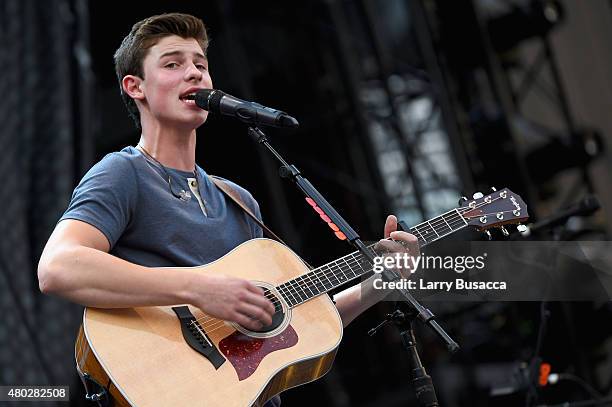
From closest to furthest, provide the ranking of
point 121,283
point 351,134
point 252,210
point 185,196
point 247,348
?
point 121,283 < point 247,348 < point 185,196 < point 252,210 < point 351,134

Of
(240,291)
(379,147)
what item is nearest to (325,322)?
(240,291)

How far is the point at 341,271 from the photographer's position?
2.49 metres

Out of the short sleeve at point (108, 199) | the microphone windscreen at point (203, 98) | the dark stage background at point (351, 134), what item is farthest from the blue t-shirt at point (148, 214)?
the dark stage background at point (351, 134)

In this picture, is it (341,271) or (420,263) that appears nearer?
(341,271)

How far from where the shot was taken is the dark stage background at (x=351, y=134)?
4105 millimetres

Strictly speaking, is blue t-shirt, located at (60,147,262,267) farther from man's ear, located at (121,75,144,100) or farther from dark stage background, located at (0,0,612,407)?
dark stage background, located at (0,0,612,407)

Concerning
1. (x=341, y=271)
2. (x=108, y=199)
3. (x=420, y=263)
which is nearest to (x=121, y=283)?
(x=108, y=199)

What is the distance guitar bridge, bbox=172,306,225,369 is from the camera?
215 centimetres

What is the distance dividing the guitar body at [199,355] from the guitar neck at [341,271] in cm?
5

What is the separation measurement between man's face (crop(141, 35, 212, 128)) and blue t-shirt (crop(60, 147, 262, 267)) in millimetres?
156

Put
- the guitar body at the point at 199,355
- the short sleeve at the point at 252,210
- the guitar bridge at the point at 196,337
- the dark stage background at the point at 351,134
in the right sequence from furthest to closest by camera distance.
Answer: the dark stage background at the point at 351,134 < the short sleeve at the point at 252,210 < the guitar bridge at the point at 196,337 < the guitar body at the point at 199,355

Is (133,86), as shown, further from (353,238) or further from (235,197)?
(353,238)

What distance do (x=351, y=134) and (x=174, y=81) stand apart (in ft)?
13.0

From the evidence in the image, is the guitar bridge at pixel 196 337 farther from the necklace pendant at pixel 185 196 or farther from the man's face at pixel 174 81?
the man's face at pixel 174 81
